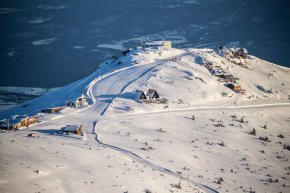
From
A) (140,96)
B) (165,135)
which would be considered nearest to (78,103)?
(140,96)

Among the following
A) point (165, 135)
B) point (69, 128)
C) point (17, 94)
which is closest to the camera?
point (69, 128)

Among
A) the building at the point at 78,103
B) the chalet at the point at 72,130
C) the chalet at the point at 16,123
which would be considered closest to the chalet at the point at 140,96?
the building at the point at 78,103

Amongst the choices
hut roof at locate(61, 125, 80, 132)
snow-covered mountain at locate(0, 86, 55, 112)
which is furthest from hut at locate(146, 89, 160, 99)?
snow-covered mountain at locate(0, 86, 55, 112)

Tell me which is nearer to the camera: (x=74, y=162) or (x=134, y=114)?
(x=74, y=162)

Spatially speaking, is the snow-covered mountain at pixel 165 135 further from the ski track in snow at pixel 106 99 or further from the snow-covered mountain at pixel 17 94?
the snow-covered mountain at pixel 17 94

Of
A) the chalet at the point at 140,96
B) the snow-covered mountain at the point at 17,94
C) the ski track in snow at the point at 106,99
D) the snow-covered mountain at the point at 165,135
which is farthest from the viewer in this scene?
the snow-covered mountain at the point at 17,94

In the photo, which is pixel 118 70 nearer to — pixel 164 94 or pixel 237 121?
pixel 164 94

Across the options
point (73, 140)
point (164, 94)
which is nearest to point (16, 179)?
point (73, 140)

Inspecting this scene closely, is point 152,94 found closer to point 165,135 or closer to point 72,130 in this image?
point 165,135
